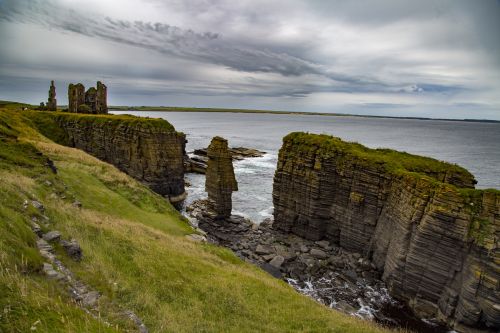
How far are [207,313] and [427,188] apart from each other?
893 inches

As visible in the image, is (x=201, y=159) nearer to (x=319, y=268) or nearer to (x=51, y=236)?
(x=319, y=268)

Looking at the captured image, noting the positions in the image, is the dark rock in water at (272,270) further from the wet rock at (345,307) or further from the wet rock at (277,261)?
the wet rock at (345,307)

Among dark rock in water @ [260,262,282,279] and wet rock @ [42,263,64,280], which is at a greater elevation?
wet rock @ [42,263,64,280]

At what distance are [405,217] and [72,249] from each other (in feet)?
88.9

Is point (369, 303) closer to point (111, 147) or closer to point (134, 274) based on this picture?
point (134, 274)

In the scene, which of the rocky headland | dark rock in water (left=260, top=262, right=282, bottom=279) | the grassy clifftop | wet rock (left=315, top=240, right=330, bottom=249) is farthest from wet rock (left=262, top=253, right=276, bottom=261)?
the rocky headland

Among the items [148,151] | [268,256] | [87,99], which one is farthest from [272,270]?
[87,99]

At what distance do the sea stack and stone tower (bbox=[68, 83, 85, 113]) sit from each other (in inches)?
2582

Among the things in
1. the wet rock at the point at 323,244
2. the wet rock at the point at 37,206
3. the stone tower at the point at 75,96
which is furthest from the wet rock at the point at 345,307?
the stone tower at the point at 75,96

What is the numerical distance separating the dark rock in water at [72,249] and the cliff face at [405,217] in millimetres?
25533

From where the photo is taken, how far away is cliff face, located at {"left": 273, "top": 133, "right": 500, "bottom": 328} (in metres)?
25.3

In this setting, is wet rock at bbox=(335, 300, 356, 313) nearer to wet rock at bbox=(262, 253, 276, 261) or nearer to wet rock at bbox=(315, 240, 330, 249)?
wet rock at bbox=(262, 253, 276, 261)

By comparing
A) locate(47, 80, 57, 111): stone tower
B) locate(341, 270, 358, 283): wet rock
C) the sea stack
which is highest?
locate(47, 80, 57, 111): stone tower

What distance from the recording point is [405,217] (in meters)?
30.8
